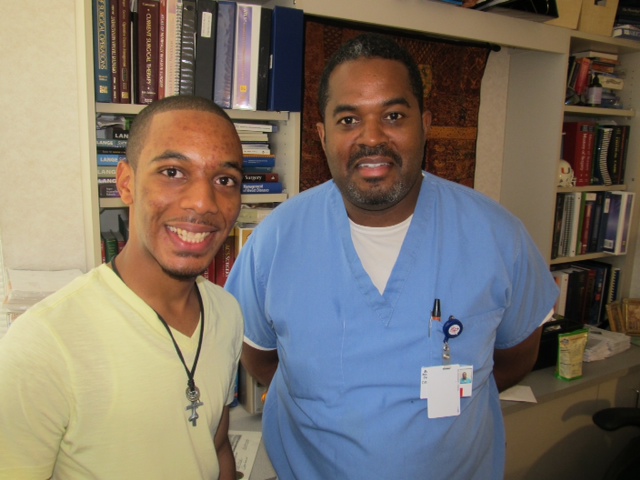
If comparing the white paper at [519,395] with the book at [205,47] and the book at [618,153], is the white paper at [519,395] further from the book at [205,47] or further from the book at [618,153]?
the book at [205,47]

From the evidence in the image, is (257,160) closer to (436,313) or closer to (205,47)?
(205,47)

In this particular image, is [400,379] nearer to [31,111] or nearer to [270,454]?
[270,454]

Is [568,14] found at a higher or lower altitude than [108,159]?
higher

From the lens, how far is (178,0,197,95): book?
4.38 feet

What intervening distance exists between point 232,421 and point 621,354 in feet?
5.65

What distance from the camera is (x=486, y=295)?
44.4 inches

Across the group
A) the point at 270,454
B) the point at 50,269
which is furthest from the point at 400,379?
the point at 50,269

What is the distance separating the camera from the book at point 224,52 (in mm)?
1382

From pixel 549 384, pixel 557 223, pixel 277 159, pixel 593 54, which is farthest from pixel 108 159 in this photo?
pixel 593 54

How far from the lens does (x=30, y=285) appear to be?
4.61 feet

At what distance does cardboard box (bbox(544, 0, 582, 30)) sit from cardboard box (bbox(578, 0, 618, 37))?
4cm

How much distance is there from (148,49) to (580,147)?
2005mm

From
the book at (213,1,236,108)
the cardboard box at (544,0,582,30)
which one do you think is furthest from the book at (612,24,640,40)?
the book at (213,1,236,108)

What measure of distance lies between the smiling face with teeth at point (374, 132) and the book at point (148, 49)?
1.76 ft
